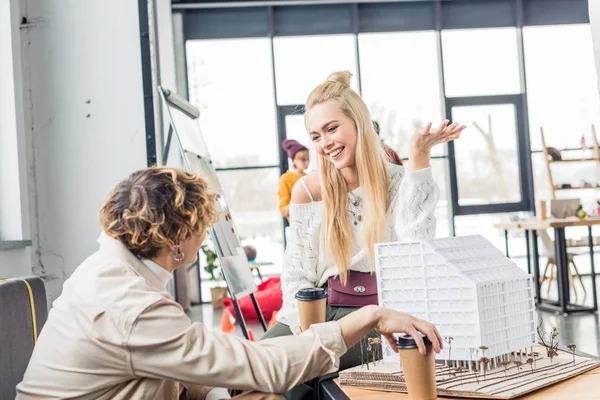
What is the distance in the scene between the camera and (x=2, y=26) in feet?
9.82

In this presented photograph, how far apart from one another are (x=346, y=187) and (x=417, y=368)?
998 millimetres

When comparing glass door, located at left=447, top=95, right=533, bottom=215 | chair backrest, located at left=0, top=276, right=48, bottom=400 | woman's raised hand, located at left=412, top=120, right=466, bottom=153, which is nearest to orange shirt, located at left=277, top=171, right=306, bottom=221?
glass door, located at left=447, top=95, right=533, bottom=215

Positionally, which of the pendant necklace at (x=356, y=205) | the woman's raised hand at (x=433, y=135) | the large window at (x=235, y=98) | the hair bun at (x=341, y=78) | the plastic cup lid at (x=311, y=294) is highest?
the large window at (x=235, y=98)

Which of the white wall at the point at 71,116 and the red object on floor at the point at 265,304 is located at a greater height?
the white wall at the point at 71,116

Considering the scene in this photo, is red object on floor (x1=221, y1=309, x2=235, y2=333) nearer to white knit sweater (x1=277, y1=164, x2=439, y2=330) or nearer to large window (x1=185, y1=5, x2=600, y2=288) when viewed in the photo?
large window (x1=185, y1=5, x2=600, y2=288)

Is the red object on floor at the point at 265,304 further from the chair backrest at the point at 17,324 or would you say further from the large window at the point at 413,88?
the chair backrest at the point at 17,324

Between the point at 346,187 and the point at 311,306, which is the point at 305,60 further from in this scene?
the point at 311,306

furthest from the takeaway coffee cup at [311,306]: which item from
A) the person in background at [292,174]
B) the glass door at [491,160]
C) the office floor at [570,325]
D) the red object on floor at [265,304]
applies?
the glass door at [491,160]

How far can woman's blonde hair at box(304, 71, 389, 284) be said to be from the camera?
199cm

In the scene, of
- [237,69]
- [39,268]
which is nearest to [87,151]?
[39,268]

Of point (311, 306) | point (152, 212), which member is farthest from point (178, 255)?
point (311, 306)

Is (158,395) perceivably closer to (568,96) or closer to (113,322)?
(113,322)

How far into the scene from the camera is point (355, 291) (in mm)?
1985

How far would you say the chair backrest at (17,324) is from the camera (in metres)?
1.43
